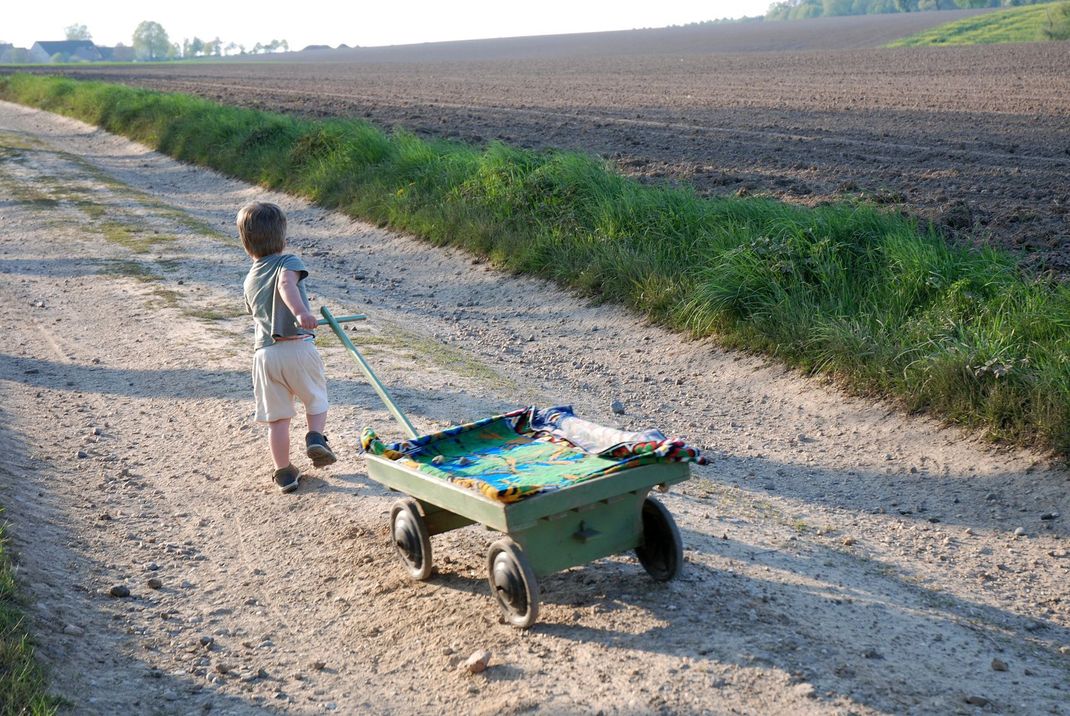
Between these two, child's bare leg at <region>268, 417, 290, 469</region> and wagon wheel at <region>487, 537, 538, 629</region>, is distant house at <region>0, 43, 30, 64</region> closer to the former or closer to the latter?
child's bare leg at <region>268, 417, 290, 469</region>

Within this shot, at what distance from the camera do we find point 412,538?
14.4 ft

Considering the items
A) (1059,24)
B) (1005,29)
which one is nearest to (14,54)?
(1005,29)

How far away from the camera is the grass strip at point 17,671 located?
3422 mm

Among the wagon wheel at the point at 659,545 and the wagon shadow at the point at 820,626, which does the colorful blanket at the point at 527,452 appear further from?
the wagon shadow at the point at 820,626

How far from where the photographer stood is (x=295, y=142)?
17.5 meters

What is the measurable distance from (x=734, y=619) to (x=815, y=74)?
35.7 metres

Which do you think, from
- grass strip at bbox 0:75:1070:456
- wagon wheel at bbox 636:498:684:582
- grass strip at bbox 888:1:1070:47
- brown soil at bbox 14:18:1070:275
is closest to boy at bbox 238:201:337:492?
wagon wheel at bbox 636:498:684:582

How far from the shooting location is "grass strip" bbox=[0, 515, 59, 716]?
11.2 feet

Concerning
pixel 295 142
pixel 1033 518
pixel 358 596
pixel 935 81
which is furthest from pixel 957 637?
pixel 935 81

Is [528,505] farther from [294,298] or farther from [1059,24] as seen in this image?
[1059,24]

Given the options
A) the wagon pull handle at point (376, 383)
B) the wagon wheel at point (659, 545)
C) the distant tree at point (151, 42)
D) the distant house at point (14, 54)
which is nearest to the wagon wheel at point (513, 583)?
the wagon wheel at point (659, 545)

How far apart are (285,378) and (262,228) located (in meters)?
0.75

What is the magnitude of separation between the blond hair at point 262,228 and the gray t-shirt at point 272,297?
62 millimetres

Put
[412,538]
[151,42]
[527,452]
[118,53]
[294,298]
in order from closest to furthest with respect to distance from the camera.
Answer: [412,538] → [527,452] → [294,298] → [118,53] → [151,42]
